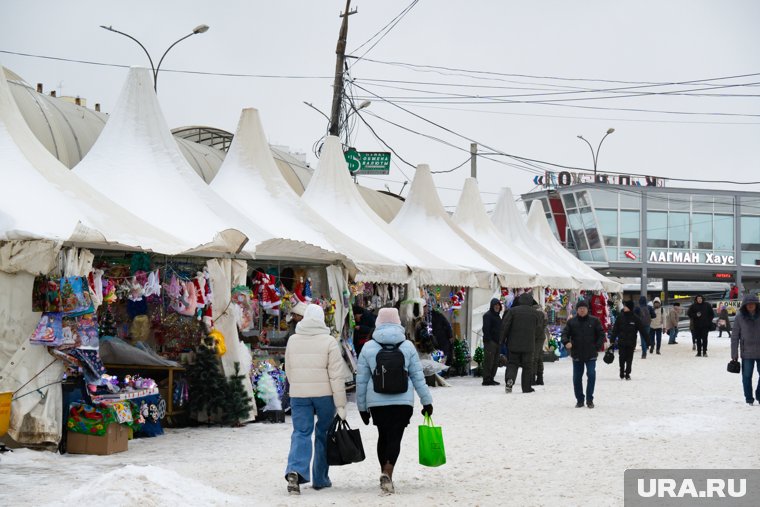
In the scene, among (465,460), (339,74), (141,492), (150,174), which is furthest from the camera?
(339,74)

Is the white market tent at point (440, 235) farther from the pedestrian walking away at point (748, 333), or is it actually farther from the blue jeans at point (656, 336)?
the pedestrian walking away at point (748, 333)

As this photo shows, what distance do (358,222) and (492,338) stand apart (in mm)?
4021

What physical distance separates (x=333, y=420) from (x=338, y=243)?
9.55m

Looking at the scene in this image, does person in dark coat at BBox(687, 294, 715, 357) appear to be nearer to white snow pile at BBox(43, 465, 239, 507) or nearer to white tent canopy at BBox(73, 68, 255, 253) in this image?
white tent canopy at BBox(73, 68, 255, 253)

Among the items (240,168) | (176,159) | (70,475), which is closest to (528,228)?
(240,168)

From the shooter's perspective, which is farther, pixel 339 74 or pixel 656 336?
pixel 656 336

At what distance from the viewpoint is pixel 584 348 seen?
14.6m

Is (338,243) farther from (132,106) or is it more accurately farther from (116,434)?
(116,434)

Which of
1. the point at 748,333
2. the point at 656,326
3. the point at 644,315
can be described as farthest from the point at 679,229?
the point at 748,333

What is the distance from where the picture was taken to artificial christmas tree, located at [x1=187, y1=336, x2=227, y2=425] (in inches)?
498

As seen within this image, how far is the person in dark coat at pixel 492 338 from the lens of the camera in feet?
61.8

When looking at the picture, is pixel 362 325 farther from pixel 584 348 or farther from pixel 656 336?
pixel 656 336

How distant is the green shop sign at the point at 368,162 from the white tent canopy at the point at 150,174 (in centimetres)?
1462

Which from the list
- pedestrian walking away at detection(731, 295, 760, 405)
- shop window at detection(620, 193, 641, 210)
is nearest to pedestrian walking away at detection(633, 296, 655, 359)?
pedestrian walking away at detection(731, 295, 760, 405)
